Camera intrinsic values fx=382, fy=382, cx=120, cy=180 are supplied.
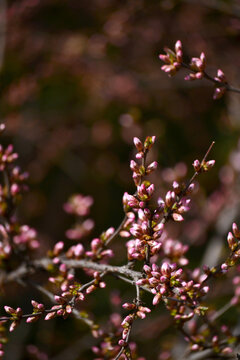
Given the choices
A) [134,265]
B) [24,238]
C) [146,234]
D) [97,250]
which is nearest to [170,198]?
[146,234]

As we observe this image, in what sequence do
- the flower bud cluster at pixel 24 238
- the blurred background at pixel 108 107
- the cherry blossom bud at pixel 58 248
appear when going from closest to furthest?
1. the cherry blossom bud at pixel 58 248
2. the flower bud cluster at pixel 24 238
3. the blurred background at pixel 108 107

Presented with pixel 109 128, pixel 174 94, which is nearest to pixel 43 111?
pixel 109 128

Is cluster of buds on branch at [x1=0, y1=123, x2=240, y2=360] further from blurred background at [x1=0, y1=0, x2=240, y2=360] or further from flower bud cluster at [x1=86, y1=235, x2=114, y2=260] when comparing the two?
blurred background at [x1=0, y1=0, x2=240, y2=360]

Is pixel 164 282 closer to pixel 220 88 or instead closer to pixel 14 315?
pixel 14 315

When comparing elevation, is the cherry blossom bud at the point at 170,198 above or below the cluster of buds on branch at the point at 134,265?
above

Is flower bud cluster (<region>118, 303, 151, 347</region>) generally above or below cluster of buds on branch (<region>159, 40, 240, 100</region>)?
below

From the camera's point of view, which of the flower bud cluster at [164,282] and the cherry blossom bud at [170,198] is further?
the cherry blossom bud at [170,198]

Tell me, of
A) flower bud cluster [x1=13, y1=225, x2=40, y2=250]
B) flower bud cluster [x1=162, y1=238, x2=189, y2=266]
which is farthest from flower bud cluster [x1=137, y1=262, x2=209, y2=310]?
flower bud cluster [x1=13, y1=225, x2=40, y2=250]

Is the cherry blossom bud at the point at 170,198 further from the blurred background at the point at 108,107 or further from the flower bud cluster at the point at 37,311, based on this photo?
the blurred background at the point at 108,107

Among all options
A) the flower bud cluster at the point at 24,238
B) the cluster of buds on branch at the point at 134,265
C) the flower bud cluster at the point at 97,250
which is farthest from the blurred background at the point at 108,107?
the flower bud cluster at the point at 97,250
